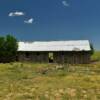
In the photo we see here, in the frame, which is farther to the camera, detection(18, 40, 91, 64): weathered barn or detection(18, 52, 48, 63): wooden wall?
detection(18, 52, 48, 63): wooden wall

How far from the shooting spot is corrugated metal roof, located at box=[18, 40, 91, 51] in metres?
55.6

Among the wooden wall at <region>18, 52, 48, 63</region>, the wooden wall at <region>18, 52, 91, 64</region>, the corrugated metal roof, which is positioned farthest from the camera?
the wooden wall at <region>18, 52, 48, 63</region>

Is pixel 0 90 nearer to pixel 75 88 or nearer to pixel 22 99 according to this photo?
pixel 22 99

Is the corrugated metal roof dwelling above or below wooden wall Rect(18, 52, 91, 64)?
above

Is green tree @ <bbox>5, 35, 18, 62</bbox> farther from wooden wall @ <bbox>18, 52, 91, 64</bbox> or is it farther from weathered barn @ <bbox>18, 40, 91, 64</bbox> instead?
wooden wall @ <bbox>18, 52, 91, 64</bbox>

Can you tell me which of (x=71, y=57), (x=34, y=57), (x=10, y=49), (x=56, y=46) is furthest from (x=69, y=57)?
(x=10, y=49)

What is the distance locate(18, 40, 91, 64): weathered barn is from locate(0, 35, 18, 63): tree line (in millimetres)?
1277

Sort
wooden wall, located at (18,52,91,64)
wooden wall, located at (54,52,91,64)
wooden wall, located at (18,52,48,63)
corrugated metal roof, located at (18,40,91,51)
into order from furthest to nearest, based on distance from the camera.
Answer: wooden wall, located at (18,52,48,63) < wooden wall, located at (54,52,91,64) < wooden wall, located at (18,52,91,64) < corrugated metal roof, located at (18,40,91,51)

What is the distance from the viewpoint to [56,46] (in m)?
57.5

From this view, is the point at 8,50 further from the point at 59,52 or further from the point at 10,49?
the point at 59,52

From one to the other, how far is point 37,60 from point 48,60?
7.32 ft

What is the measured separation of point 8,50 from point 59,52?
10.1 meters

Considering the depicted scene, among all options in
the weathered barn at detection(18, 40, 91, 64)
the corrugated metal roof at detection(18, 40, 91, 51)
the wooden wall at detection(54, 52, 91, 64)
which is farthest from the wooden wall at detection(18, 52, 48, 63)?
the wooden wall at detection(54, 52, 91, 64)

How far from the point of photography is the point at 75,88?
20500 millimetres
